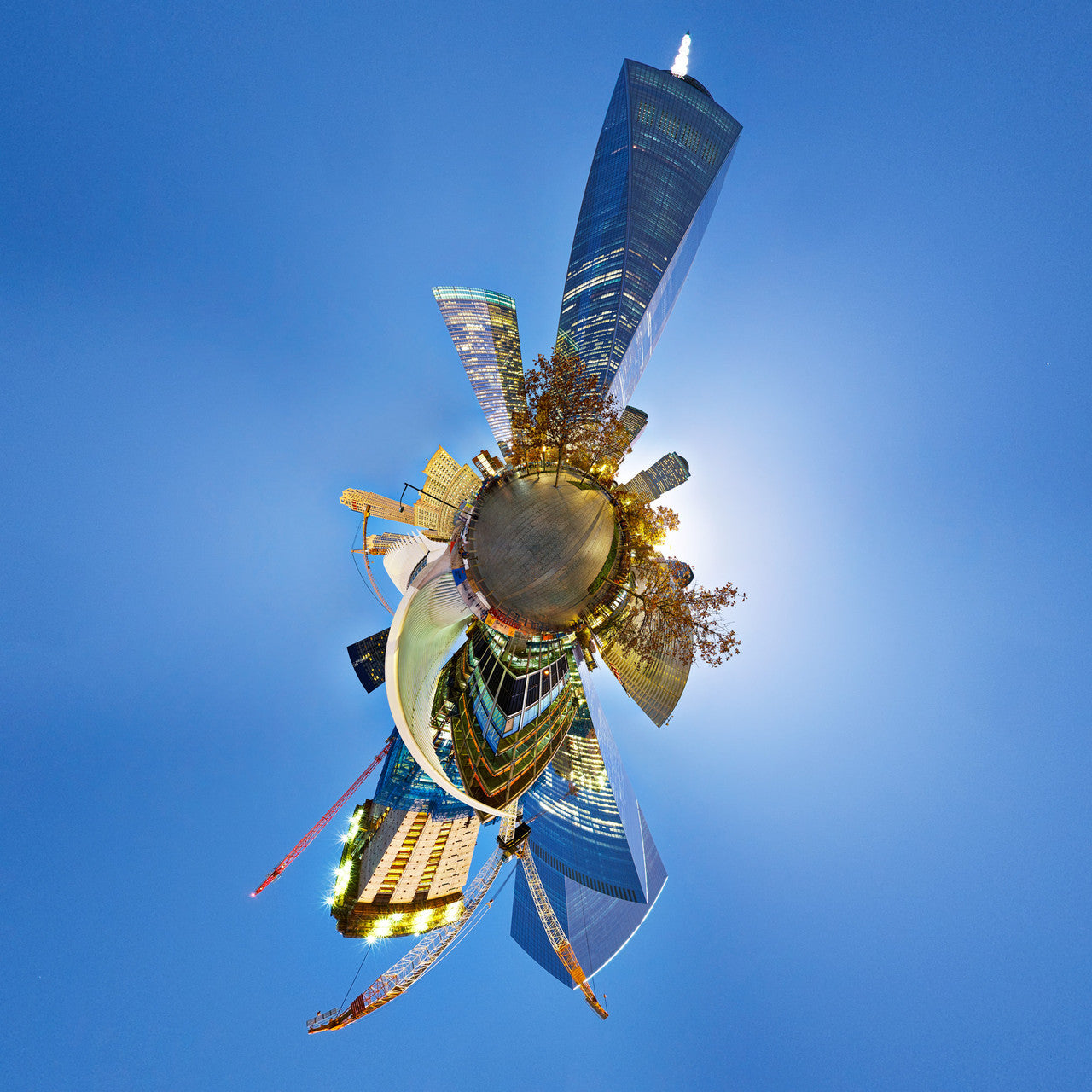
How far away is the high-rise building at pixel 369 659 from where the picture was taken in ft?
55.3

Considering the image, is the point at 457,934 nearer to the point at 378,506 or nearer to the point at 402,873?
the point at 402,873

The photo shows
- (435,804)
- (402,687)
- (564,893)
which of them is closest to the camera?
(402,687)

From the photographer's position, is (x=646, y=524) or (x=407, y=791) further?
(x=407, y=791)

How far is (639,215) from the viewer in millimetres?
17375

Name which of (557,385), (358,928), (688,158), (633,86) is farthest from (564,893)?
(633,86)

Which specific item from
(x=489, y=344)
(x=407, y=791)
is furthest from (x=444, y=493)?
(x=407, y=791)

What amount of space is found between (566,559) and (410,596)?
16.9 feet

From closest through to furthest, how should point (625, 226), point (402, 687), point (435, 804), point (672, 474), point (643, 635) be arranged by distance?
point (402, 687), point (643, 635), point (672, 474), point (625, 226), point (435, 804)

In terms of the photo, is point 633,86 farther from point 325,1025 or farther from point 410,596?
point 325,1025

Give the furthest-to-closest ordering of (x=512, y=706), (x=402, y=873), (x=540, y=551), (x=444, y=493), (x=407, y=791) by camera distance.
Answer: (x=402, y=873)
(x=407, y=791)
(x=512, y=706)
(x=444, y=493)
(x=540, y=551)

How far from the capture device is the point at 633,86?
717 inches

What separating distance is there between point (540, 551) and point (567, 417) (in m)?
4.83

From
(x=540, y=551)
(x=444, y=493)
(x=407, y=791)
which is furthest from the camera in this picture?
(x=407, y=791)

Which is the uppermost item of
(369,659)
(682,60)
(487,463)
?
(682,60)
